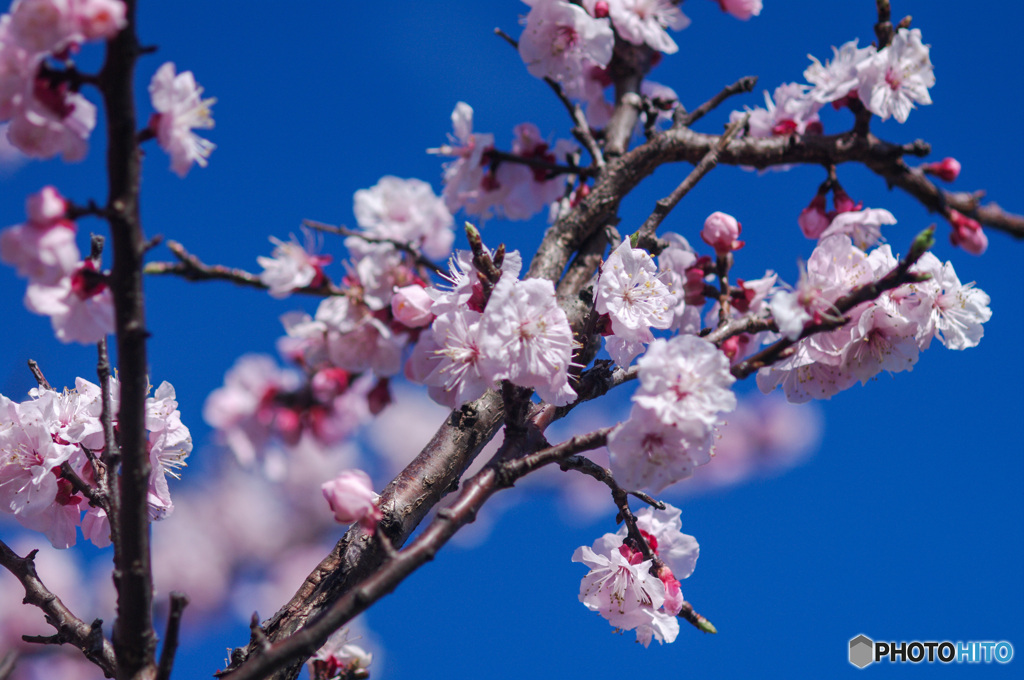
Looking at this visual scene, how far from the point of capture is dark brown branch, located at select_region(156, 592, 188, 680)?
4.15ft

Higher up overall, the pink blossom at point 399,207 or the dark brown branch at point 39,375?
the pink blossom at point 399,207

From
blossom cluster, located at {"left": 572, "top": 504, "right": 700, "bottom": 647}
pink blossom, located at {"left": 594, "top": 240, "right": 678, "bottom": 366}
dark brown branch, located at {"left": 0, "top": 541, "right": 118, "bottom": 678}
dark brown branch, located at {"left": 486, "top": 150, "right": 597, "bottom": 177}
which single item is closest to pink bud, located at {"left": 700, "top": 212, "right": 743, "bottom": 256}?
dark brown branch, located at {"left": 486, "top": 150, "right": 597, "bottom": 177}

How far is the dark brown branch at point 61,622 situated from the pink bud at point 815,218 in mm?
2502

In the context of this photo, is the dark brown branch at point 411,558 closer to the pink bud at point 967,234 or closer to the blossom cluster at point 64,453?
the blossom cluster at point 64,453

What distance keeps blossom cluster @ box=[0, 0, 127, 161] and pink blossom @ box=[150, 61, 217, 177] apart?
112 mm

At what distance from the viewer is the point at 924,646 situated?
10.8 ft

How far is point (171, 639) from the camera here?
1.29m

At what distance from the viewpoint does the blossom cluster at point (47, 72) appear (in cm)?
105

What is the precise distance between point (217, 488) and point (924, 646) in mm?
7652

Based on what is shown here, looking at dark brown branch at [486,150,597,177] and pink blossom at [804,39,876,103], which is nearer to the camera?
pink blossom at [804,39,876,103]

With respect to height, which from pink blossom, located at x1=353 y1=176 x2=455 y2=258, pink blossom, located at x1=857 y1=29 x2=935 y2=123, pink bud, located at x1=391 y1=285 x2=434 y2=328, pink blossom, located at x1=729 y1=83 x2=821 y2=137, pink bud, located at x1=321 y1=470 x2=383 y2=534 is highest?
pink blossom, located at x1=353 y1=176 x2=455 y2=258

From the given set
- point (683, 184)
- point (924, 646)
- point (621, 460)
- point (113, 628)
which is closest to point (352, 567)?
point (113, 628)

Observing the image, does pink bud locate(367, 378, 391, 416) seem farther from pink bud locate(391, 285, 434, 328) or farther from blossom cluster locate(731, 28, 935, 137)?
blossom cluster locate(731, 28, 935, 137)

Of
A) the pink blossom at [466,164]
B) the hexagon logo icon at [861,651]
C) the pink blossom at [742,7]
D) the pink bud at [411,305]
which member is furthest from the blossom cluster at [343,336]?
the hexagon logo icon at [861,651]
